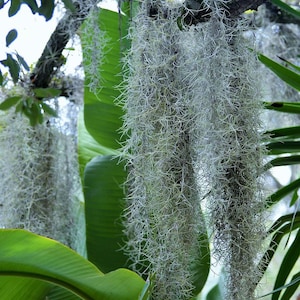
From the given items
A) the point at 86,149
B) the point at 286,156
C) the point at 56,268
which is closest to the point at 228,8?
the point at 286,156

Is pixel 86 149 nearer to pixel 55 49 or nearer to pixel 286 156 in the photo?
pixel 55 49

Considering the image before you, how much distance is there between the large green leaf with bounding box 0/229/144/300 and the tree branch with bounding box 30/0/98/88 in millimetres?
484

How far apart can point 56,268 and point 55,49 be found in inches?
22.5

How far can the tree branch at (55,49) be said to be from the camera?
1.19 metres

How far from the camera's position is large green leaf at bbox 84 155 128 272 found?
1.18m

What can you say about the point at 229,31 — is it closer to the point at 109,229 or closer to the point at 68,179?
the point at 109,229

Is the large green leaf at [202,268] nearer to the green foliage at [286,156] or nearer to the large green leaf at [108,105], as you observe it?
the green foliage at [286,156]

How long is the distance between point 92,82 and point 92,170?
24 centimetres

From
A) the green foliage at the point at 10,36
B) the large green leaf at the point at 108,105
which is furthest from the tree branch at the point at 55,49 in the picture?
the green foliage at the point at 10,36

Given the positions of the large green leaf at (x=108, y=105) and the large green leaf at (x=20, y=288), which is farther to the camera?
the large green leaf at (x=108, y=105)

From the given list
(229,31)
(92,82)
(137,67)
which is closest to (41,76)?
(92,82)

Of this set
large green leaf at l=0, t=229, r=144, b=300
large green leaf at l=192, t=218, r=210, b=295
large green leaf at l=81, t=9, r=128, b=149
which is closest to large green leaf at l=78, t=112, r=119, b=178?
large green leaf at l=81, t=9, r=128, b=149

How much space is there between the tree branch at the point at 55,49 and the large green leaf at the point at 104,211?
10.0 inches

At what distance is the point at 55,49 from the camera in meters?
1.27
